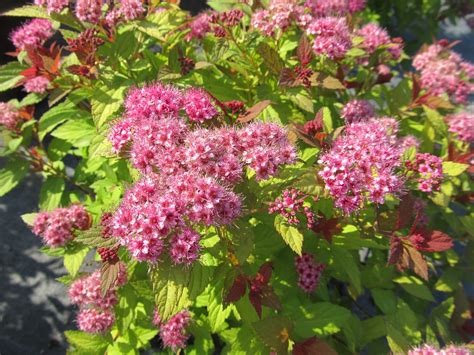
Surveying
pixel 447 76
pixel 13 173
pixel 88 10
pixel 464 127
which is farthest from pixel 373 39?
pixel 13 173

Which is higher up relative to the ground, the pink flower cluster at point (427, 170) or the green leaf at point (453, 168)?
the pink flower cluster at point (427, 170)

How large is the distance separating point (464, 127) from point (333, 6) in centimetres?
129

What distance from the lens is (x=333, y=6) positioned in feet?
9.55

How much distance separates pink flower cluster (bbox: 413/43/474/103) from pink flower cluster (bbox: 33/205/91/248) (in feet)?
8.63

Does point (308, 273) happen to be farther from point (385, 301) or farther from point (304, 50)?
point (304, 50)

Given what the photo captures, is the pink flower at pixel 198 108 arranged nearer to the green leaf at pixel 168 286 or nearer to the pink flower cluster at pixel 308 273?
the green leaf at pixel 168 286

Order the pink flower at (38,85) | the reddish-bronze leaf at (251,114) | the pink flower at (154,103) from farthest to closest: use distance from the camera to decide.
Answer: the pink flower at (38,85)
the reddish-bronze leaf at (251,114)
the pink flower at (154,103)

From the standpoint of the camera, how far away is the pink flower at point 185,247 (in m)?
1.47

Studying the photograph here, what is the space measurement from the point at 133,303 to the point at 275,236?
2.98ft

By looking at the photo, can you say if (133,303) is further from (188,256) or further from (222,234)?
(188,256)

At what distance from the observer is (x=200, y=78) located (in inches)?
102

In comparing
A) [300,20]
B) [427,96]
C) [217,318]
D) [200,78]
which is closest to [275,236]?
[217,318]

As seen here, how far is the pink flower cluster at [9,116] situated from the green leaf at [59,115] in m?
0.27

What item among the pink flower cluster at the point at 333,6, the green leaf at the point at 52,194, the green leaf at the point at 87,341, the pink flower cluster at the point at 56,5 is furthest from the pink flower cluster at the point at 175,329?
the pink flower cluster at the point at 333,6
